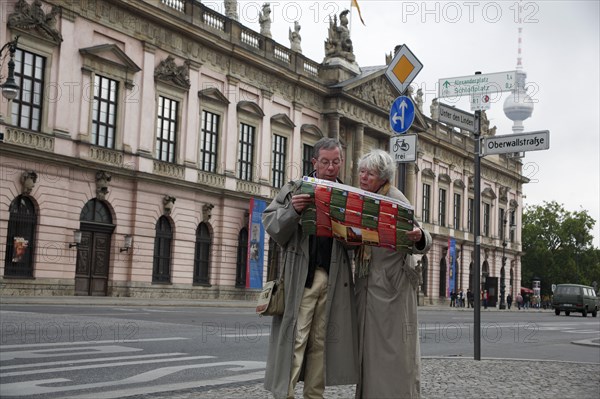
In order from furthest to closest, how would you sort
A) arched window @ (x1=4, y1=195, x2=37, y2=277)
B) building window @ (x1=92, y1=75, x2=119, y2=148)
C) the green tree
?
the green tree < building window @ (x1=92, y1=75, x2=119, y2=148) < arched window @ (x1=4, y1=195, x2=37, y2=277)

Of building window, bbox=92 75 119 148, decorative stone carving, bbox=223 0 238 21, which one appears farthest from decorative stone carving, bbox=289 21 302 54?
building window, bbox=92 75 119 148

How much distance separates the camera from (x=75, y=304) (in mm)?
Result: 26656

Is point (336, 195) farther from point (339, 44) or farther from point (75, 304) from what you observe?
point (339, 44)

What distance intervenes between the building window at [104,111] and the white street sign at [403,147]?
26201 mm

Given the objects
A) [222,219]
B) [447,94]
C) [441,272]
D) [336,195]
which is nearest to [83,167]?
[222,219]

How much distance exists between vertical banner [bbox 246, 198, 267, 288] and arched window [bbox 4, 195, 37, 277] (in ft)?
49.1

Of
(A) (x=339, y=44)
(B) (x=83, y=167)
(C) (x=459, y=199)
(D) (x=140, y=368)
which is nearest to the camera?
(D) (x=140, y=368)

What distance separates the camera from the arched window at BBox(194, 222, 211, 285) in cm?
4119

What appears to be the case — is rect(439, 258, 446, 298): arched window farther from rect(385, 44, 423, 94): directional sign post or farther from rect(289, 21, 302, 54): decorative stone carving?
rect(385, 44, 423, 94): directional sign post

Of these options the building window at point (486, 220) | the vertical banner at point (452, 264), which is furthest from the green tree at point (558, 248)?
the vertical banner at point (452, 264)

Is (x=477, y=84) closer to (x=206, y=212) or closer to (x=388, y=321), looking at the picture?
(x=388, y=321)

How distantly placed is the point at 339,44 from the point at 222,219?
19769mm

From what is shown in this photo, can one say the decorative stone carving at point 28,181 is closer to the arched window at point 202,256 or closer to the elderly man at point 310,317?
the arched window at point 202,256

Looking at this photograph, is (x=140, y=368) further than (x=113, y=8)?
No
